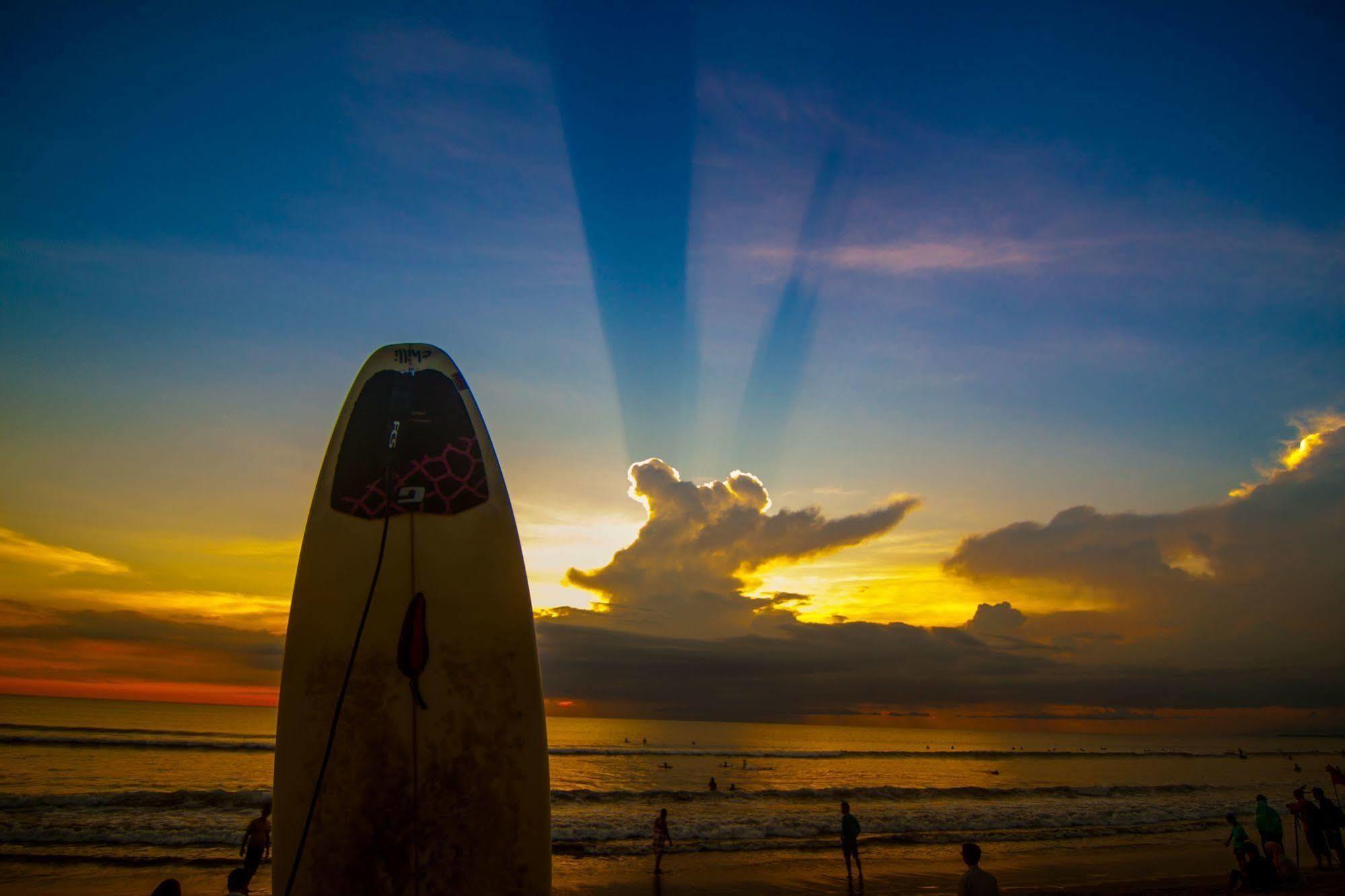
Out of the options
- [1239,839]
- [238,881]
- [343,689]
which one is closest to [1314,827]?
[1239,839]

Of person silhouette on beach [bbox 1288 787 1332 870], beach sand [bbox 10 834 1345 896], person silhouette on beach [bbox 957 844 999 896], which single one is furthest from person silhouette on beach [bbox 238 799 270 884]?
person silhouette on beach [bbox 1288 787 1332 870]

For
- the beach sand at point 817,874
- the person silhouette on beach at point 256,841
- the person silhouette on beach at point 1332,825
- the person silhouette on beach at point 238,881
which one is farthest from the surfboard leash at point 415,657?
the person silhouette on beach at point 1332,825

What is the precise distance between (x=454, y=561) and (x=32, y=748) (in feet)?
138

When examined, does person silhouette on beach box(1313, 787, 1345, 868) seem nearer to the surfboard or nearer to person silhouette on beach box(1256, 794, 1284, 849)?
person silhouette on beach box(1256, 794, 1284, 849)

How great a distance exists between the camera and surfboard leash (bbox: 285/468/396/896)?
14.9 ft

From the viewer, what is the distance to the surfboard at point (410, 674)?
4527mm

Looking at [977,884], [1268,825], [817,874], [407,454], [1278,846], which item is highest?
[407,454]

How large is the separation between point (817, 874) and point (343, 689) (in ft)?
36.2

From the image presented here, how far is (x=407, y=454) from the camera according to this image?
17.0 ft

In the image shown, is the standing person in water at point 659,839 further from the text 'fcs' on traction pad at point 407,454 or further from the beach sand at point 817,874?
the text 'fcs' on traction pad at point 407,454

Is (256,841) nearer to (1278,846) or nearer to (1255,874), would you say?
(1255,874)

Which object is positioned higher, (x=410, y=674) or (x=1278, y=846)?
(x=410, y=674)

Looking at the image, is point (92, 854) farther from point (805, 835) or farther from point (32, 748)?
point (32, 748)

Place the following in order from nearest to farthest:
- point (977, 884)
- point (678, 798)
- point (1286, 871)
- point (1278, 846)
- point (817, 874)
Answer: point (977, 884) < point (1286, 871) < point (1278, 846) < point (817, 874) < point (678, 798)
